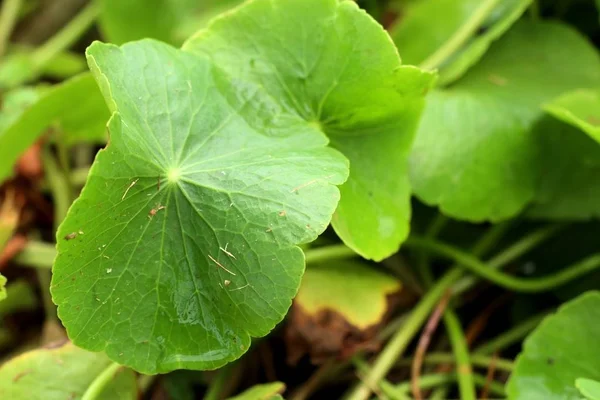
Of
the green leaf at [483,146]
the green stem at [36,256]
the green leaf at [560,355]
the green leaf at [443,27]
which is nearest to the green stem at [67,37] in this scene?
the green stem at [36,256]

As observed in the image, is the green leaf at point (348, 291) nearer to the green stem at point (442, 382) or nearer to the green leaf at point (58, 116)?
the green stem at point (442, 382)

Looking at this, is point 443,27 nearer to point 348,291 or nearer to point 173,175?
point 348,291

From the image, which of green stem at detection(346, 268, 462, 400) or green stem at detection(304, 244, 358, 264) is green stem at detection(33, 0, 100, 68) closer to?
green stem at detection(304, 244, 358, 264)

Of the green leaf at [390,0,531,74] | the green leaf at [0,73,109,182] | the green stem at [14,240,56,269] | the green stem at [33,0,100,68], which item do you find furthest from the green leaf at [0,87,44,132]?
the green leaf at [390,0,531,74]

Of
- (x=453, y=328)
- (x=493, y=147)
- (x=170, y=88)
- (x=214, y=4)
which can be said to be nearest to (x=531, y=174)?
(x=493, y=147)

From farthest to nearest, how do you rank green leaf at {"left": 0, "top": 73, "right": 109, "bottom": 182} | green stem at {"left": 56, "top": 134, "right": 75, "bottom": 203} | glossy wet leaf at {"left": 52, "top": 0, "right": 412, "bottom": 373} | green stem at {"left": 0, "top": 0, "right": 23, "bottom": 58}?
green stem at {"left": 0, "top": 0, "right": 23, "bottom": 58} → green stem at {"left": 56, "top": 134, "right": 75, "bottom": 203} → green leaf at {"left": 0, "top": 73, "right": 109, "bottom": 182} → glossy wet leaf at {"left": 52, "top": 0, "right": 412, "bottom": 373}

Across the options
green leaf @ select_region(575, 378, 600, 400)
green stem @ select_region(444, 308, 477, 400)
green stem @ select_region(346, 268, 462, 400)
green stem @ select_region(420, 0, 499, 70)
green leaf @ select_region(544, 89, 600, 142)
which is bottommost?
green stem @ select_region(444, 308, 477, 400)

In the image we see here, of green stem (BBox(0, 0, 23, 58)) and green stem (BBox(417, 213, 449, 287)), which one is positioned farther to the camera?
green stem (BBox(0, 0, 23, 58))
